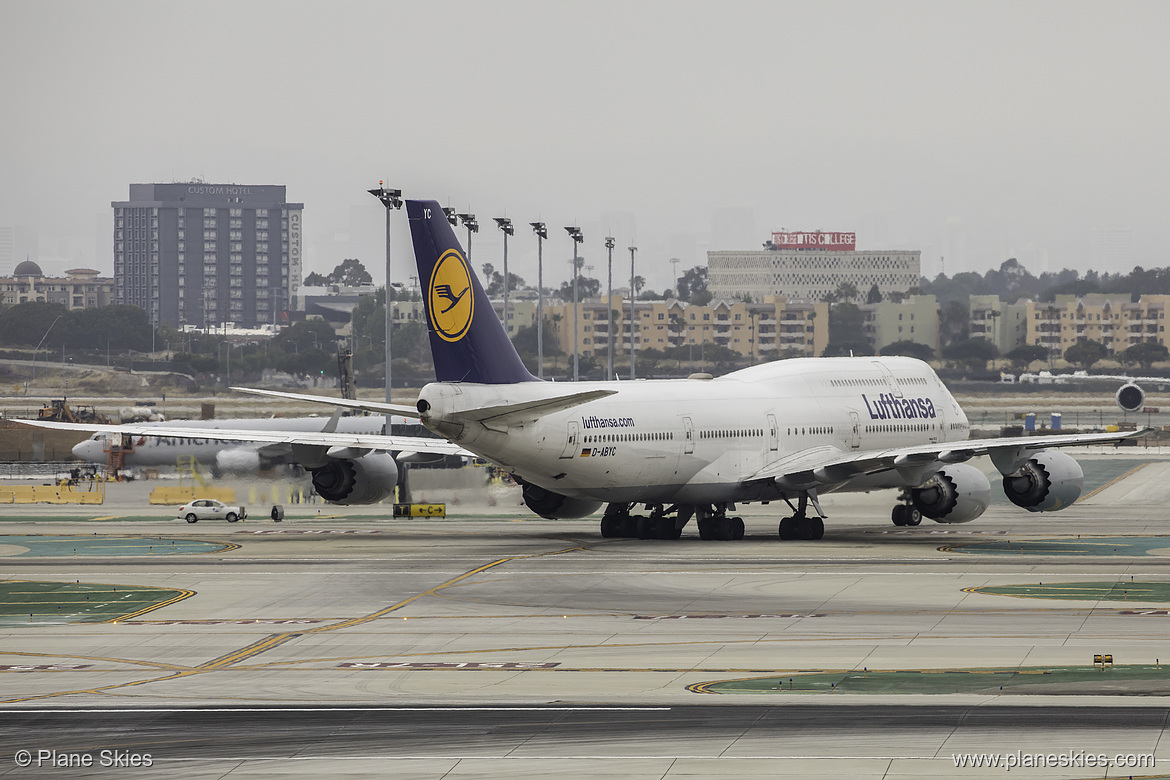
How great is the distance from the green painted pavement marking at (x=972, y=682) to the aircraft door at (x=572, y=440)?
1950cm

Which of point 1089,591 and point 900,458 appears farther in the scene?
point 900,458

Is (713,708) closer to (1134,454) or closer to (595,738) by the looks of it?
(595,738)

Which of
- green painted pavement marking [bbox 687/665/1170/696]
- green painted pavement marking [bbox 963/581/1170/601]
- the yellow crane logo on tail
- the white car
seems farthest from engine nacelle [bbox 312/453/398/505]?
green painted pavement marking [bbox 687/665/1170/696]

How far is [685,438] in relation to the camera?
49188mm

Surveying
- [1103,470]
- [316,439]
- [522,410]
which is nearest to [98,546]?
[316,439]

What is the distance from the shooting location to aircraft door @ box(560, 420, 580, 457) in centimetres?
4538

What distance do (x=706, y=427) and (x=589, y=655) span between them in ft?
71.0

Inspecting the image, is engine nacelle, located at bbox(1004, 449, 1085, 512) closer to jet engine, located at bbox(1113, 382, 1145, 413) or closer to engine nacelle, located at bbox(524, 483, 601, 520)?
engine nacelle, located at bbox(524, 483, 601, 520)

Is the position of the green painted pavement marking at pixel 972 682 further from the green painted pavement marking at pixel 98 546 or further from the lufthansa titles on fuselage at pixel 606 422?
the green painted pavement marking at pixel 98 546

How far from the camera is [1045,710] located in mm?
22766

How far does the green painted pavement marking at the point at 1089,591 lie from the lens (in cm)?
3634

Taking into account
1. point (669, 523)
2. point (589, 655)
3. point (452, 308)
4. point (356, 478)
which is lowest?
point (589, 655)

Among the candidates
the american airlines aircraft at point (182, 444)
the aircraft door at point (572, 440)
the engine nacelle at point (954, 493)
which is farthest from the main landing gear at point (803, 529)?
the american airlines aircraft at point (182, 444)

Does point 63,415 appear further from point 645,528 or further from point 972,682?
point 972,682
